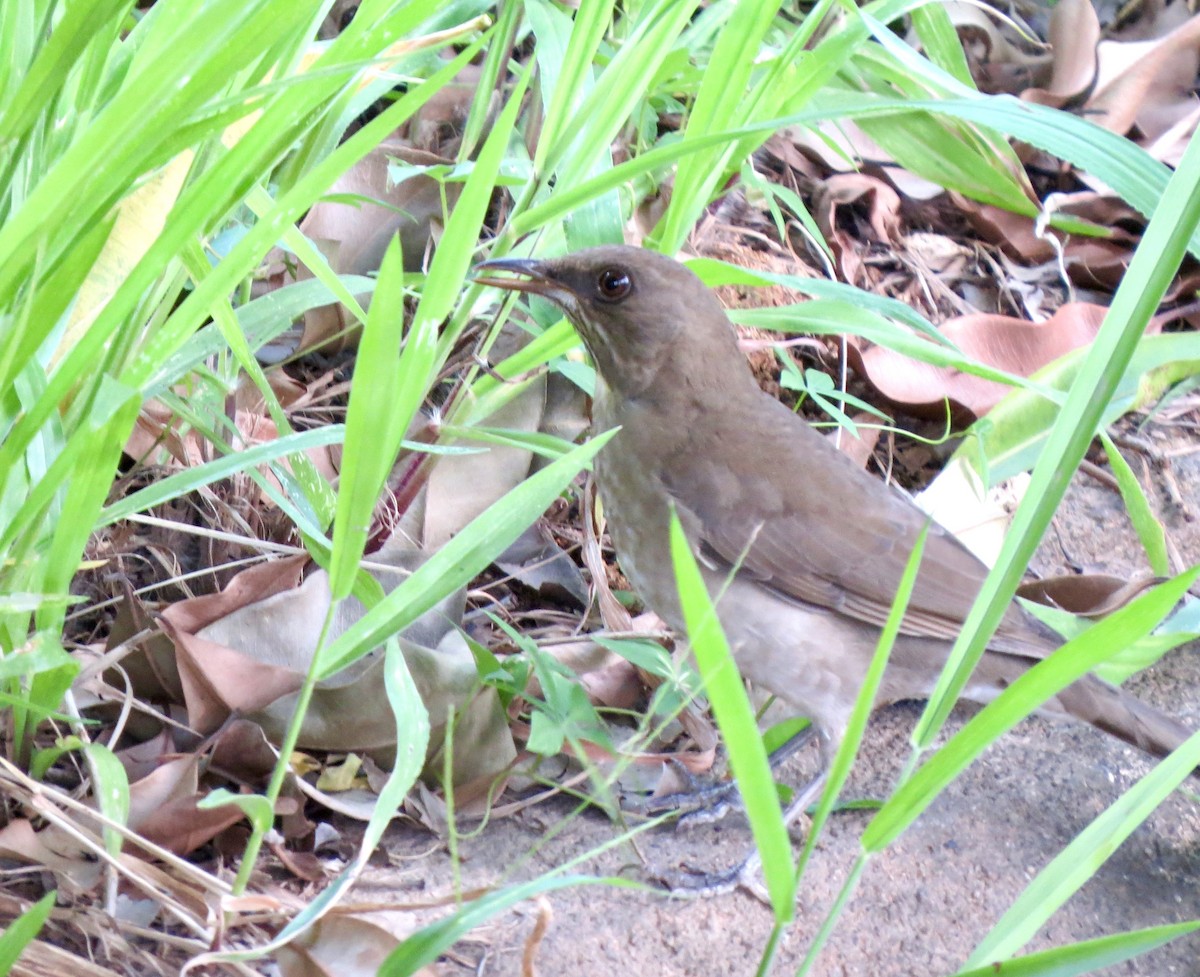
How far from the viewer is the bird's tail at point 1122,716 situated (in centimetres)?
302

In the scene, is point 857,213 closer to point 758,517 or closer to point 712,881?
point 758,517

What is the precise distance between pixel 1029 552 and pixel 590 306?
1.72 metres

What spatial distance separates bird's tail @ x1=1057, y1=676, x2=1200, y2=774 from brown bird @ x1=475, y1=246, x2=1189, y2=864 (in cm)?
2

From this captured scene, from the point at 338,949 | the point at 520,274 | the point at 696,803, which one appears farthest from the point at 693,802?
the point at 520,274

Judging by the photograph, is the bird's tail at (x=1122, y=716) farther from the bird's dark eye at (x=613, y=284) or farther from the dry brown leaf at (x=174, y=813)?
the dry brown leaf at (x=174, y=813)

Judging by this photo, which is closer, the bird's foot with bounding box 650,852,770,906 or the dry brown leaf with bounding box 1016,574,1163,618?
the bird's foot with bounding box 650,852,770,906

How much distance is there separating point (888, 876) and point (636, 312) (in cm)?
143

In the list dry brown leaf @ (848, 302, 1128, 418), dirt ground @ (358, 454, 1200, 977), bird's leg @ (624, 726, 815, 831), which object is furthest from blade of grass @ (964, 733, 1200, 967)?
dry brown leaf @ (848, 302, 1128, 418)

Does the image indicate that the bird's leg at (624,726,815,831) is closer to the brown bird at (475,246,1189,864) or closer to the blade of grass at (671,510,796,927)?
the brown bird at (475,246,1189,864)

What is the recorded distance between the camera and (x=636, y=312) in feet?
10.7

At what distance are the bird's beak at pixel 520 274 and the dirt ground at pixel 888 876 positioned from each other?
114 centimetres

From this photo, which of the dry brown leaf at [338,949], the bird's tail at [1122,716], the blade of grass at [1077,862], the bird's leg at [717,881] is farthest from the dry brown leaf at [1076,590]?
the dry brown leaf at [338,949]

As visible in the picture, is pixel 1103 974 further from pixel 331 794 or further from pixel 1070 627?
pixel 331 794

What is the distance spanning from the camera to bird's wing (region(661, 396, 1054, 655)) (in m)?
3.24
